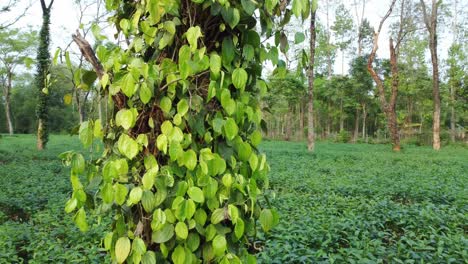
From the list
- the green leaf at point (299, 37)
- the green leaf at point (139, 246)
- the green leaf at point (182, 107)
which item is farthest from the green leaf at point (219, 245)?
the green leaf at point (299, 37)

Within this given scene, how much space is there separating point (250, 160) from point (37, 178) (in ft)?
26.9

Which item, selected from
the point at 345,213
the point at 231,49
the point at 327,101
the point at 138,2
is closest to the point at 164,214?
the point at 231,49

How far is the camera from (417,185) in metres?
7.38

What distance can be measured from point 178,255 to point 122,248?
0.65 ft

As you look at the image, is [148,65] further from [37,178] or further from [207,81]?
[37,178]

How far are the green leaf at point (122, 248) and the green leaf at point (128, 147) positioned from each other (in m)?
0.30

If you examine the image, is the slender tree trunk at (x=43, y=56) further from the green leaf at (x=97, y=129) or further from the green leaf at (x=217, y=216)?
the green leaf at (x=217, y=216)

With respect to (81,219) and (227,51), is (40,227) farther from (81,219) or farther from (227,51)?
(227,51)

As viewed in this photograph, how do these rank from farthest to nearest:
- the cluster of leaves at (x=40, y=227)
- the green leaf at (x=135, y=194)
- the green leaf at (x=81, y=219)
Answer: the cluster of leaves at (x=40, y=227) < the green leaf at (x=81, y=219) < the green leaf at (x=135, y=194)

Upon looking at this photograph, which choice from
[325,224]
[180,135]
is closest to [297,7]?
[180,135]

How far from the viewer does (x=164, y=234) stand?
128 centimetres

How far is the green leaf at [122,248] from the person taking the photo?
4.20ft

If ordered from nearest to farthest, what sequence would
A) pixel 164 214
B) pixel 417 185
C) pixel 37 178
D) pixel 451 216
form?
pixel 164 214 → pixel 451 216 → pixel 417 185 → pixel 37 178

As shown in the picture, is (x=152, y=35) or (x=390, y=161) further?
(x=390, y=161)
